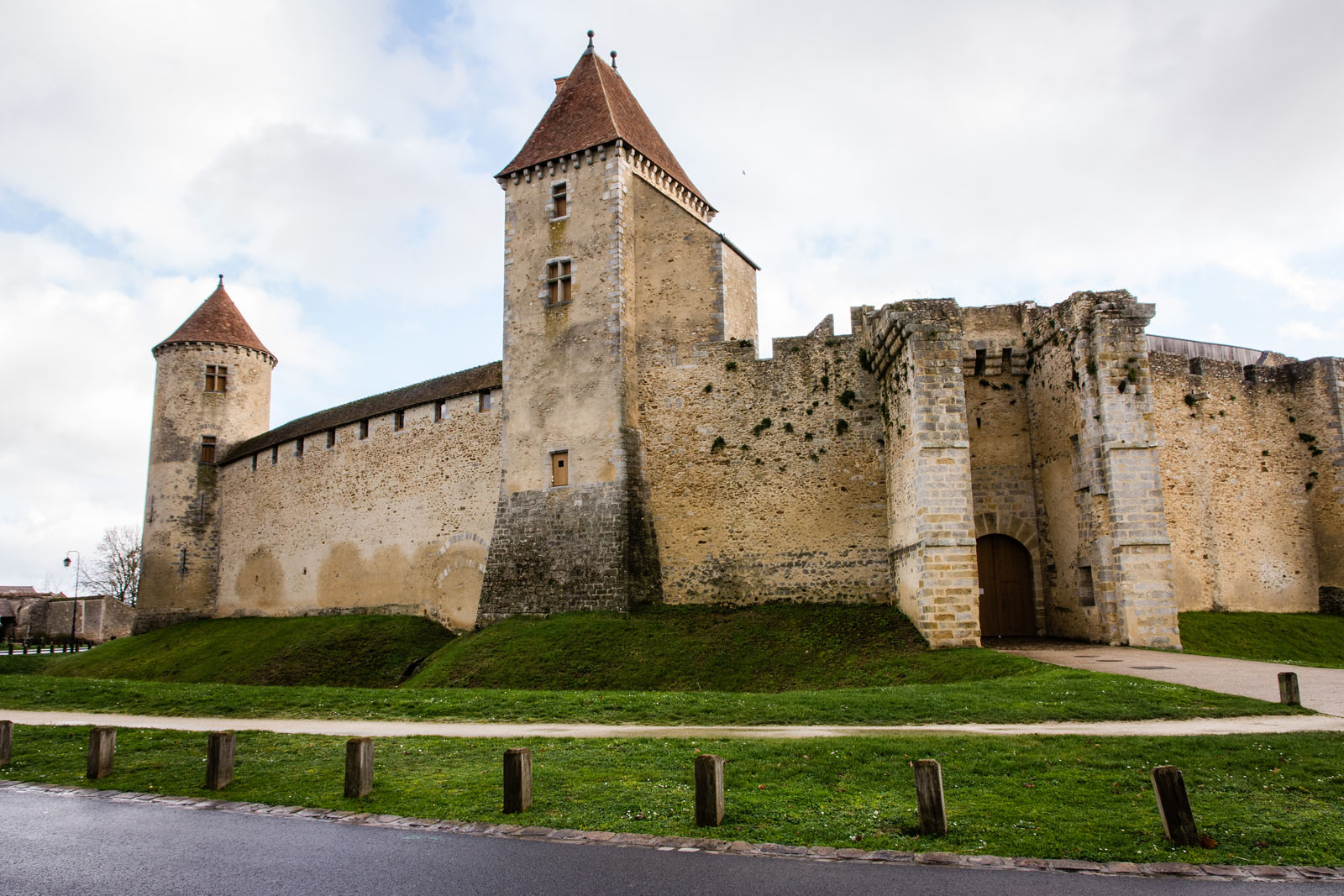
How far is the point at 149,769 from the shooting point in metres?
9.45

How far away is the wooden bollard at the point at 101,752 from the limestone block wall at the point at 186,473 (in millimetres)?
28148

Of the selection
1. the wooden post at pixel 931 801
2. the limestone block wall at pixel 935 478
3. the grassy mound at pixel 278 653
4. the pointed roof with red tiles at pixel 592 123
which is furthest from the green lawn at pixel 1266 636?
the grassy mound at pixel 278 653

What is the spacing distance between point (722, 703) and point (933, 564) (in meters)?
6.02

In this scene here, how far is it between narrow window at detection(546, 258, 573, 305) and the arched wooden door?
1190cm

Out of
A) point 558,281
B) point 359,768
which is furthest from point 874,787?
point 558,281

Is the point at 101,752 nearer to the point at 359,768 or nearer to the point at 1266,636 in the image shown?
the point at 359,768

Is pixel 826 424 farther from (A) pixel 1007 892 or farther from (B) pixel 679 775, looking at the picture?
(A) pixel 1007 892

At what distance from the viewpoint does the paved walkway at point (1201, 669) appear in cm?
1080

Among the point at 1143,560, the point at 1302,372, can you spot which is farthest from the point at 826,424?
the point at 1302,372

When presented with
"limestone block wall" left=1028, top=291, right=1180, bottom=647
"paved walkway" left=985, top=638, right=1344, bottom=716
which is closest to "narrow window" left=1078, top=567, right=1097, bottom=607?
"limestone block wall" left=1028, top=291, right=1180, bottom=647

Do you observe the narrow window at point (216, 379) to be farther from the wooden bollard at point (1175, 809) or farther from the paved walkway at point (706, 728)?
the wooden bollard at point (1175, 809)

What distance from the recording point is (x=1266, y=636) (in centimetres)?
1975

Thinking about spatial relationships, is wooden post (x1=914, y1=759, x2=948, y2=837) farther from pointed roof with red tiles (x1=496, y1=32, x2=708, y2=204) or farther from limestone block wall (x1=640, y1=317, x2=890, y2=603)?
pointed roof with red tiles (x1=496, y1=32, x2=708, y2=204)

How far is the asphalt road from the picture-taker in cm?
517
